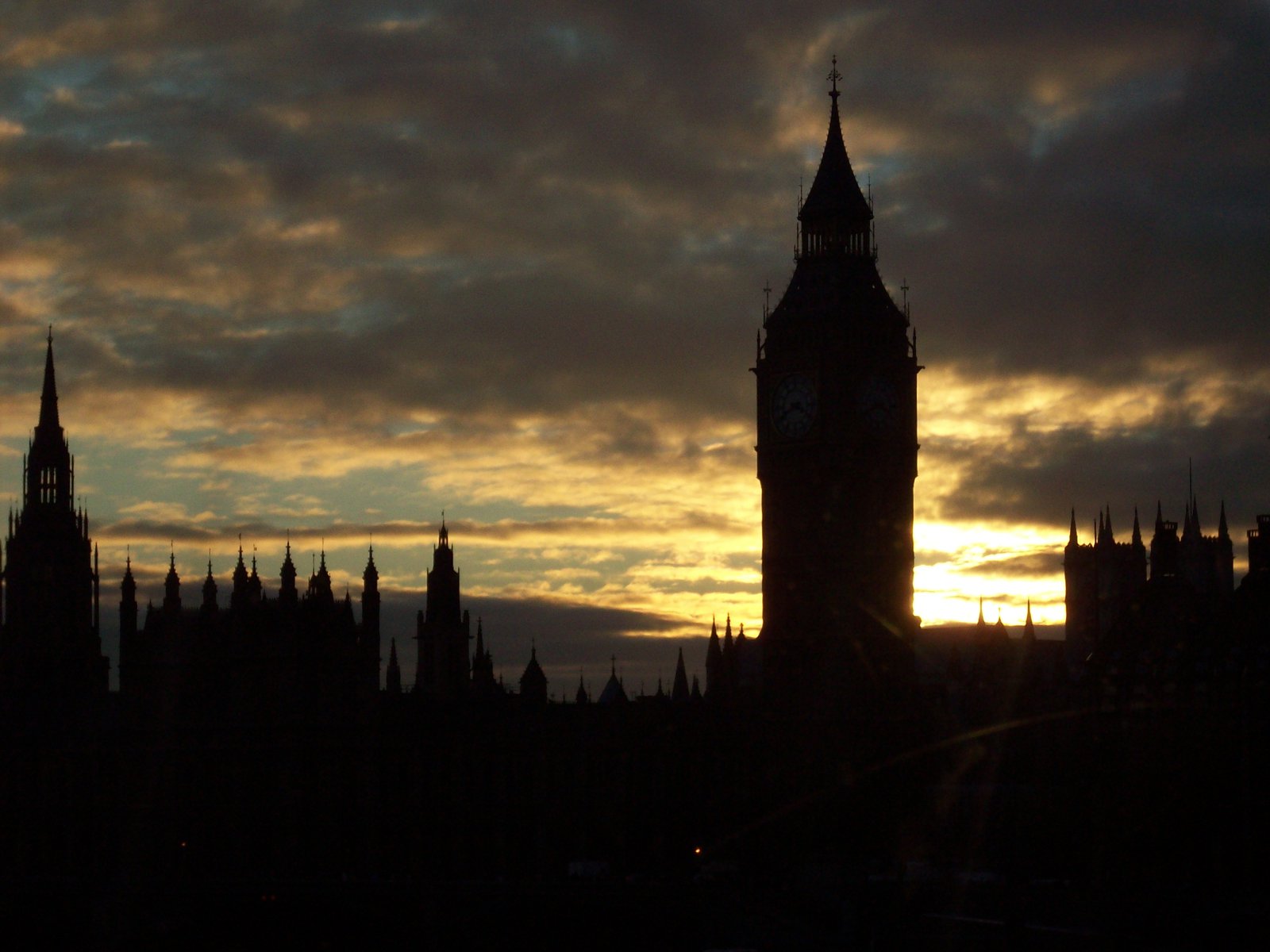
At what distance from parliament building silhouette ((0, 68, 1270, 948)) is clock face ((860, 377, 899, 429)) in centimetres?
20

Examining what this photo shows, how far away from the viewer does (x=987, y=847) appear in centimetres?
12938

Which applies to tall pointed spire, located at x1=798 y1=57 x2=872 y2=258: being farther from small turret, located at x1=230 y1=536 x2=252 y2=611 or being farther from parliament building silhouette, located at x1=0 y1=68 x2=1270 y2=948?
small turret, located at x1=230 y1=536 x2=252 y2=611

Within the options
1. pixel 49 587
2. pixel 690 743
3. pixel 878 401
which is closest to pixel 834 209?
pixel 878 401

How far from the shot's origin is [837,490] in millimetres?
141500

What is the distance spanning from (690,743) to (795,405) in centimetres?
2152

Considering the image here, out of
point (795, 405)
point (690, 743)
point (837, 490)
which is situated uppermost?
point (795, 405)

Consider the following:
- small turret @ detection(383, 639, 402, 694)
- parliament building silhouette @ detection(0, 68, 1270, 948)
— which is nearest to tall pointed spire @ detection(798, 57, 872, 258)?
parliament building silhouette @ detection(0, 68, 1270, 948)

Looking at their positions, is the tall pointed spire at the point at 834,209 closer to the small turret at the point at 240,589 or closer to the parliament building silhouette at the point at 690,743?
the parliament building silhouette at the point at 690,743

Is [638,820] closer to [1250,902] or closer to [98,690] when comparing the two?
[98,690]

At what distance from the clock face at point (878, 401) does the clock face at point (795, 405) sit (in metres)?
3.06

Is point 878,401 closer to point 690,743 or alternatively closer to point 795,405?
point 795,405

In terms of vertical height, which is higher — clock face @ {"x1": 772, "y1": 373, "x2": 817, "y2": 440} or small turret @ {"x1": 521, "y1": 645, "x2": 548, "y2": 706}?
clock face @ {"x1": 772, "y1": 373, "x2": 817, "y2": 440}

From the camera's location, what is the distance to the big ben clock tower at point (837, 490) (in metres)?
142

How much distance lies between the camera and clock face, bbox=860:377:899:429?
143 meters
